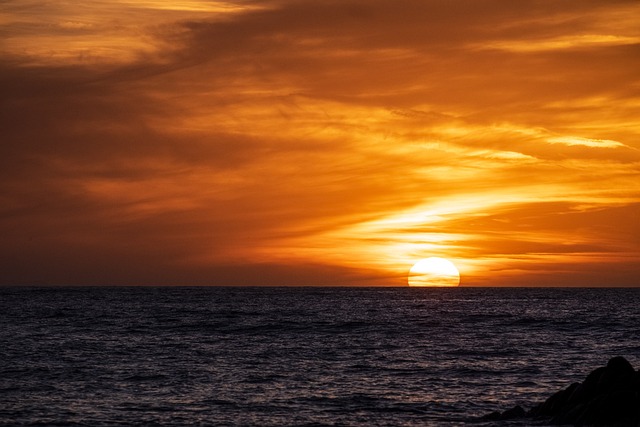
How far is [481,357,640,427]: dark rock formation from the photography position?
23.9 meters

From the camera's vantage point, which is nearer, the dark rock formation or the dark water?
the dark rock formation

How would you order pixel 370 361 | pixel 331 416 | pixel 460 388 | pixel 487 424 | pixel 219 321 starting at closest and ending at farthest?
A: pixel 487 424 < pixel 331 416 < pixel 460 388 < pixel 370 361 < pixel 219 321

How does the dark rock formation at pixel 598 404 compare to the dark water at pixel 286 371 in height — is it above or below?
above

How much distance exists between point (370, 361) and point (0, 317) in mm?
57098

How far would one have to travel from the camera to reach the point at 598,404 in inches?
962

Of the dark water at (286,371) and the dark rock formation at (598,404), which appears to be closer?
the dark rock formation at (598,404)

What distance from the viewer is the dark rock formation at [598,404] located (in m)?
23.9

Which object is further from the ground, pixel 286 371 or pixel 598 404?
pixel 598 404

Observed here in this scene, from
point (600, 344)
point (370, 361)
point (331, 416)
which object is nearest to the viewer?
point (331, 416)

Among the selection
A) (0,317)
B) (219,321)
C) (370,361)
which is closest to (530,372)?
(370,361)

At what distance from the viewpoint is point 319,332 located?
67.4m

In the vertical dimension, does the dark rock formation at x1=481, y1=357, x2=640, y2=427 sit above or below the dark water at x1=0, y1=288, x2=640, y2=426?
above

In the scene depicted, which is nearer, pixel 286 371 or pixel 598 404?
pixel 598 404

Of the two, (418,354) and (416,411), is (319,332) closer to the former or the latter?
(418,354)
